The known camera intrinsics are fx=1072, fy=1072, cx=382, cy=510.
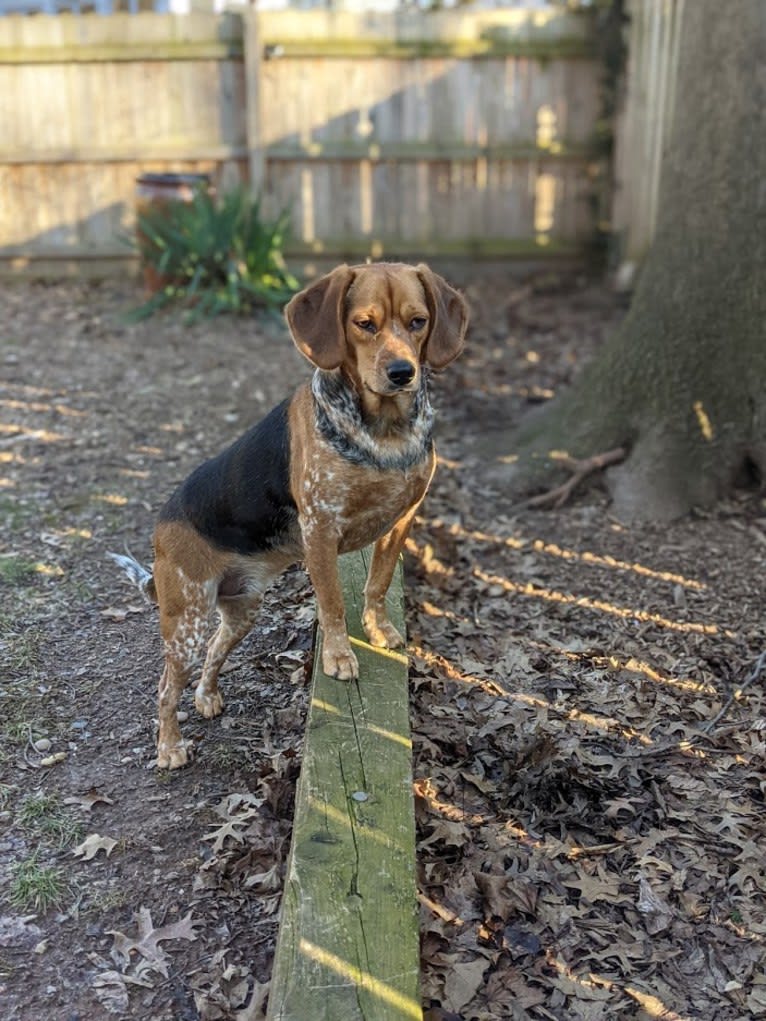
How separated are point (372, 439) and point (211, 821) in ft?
4.46

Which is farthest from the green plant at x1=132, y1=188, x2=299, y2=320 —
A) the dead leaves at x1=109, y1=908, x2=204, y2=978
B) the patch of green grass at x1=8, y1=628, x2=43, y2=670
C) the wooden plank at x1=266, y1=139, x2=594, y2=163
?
the dead leaves at x1=109, y1=908, x2=204, y2=978

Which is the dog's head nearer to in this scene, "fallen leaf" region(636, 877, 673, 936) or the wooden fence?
"fallen leaf" region(636, 877, 673, 936)

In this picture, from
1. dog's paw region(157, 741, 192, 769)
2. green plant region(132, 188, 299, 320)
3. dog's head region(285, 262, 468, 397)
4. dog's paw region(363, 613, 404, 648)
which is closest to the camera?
dog's head region(285, 262, 468, 397)

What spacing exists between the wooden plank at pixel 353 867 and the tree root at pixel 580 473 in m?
2.24

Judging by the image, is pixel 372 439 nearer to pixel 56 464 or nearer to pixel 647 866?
pixel 647 866

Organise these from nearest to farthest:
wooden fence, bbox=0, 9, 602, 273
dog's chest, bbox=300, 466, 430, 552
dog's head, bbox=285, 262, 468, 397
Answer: dog's head, bbox=285, 262, 468, 397 < dog's chest, bbox=300, 466, 430, 552 < wooden fence, bbox=0, 9, 602, 273

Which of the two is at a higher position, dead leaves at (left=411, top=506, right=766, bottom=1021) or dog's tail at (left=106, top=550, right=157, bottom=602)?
dog's tail at (left=106, top=550, right=157, bottom=602)

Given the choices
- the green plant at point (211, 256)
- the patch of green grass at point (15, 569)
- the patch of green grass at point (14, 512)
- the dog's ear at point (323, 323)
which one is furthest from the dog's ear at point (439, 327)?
the green plant at point (211, 256)

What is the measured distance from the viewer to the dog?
3.46 m

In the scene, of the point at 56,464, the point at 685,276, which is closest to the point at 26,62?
the point at 56,464

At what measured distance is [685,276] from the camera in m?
5.61

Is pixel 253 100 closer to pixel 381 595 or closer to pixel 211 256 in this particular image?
pixel 211 256

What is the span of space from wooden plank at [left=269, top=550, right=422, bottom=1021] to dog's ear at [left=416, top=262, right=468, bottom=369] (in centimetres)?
111

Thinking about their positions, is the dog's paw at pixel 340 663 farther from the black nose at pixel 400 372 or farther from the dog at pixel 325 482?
the black nose at pixel 400 372
